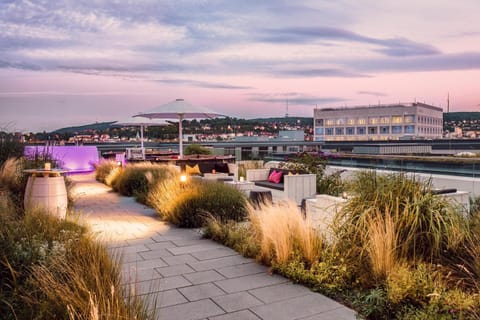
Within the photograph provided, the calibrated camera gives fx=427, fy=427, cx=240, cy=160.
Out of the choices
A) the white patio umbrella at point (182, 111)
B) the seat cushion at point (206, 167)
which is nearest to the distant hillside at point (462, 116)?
the white patio umbrella at point (182, 111)

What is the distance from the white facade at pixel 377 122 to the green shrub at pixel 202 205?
79.7m

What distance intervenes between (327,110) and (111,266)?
94815mm

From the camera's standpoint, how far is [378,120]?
88062 mm

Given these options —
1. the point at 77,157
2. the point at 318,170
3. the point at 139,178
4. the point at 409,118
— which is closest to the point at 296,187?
the point at 318,170

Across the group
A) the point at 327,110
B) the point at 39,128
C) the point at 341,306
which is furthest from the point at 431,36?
the point at 327,110

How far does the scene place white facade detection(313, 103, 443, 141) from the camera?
85.8 meters

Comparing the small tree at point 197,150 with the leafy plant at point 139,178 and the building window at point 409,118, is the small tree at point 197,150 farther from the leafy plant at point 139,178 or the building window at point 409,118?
the building window at point 409,118

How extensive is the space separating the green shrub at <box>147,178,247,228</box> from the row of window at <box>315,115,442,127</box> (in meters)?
85.4

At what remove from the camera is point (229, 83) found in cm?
A: 2508

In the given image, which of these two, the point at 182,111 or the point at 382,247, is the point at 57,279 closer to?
the point at 382,247

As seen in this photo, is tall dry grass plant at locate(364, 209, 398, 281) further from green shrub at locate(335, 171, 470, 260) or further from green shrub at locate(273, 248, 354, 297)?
green shrub at locate(273, 248, 354, 297)

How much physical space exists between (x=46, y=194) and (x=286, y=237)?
3789 mm

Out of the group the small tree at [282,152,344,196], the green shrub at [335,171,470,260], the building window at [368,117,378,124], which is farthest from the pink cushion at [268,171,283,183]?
the building window at [368,117,378,124]

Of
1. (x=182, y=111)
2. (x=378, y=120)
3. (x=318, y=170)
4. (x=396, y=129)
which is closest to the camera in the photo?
(x=318, y=170)
